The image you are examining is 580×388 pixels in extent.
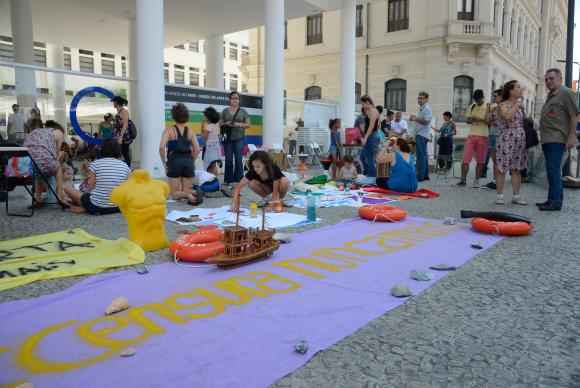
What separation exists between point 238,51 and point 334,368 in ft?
157

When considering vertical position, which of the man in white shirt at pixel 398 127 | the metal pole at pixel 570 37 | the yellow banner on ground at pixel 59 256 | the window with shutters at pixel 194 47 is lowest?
the yellow banner on ground at pixel 59 256

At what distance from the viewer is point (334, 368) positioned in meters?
2.31

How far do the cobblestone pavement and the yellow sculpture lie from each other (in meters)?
0.23

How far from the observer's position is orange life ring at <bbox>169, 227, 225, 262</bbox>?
167 inches

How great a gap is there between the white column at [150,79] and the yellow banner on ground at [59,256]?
5.67m

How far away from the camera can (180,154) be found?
25.6 feet

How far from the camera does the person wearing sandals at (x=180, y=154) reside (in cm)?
768

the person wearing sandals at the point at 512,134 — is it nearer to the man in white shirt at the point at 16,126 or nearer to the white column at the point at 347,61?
the man in white shirt at the point at 16,126

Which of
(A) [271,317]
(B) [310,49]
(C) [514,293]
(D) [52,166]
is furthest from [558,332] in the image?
(B) [310,49]

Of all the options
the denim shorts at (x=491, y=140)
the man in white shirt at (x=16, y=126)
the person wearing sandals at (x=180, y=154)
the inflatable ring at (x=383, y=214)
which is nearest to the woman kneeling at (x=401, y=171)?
the denim shorts at (x=491, y=140)

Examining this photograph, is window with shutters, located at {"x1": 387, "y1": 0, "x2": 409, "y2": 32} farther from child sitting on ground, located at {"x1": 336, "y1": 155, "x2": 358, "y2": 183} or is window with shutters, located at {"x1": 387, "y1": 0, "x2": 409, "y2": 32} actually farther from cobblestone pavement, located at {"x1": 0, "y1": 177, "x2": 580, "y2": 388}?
cobblestone pavement, located at {"x1": 0, "y1": 177, "x2": 580, "y2": 388}

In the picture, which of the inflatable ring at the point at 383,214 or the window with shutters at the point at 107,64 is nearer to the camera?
the inflatable ring at the point at 383,214

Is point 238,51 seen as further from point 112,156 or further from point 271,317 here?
point 271,317

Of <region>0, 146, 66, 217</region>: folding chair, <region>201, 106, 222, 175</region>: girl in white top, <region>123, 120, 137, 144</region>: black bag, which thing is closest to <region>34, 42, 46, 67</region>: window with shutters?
<region>123, 120, 137, 144</region>: black bag
